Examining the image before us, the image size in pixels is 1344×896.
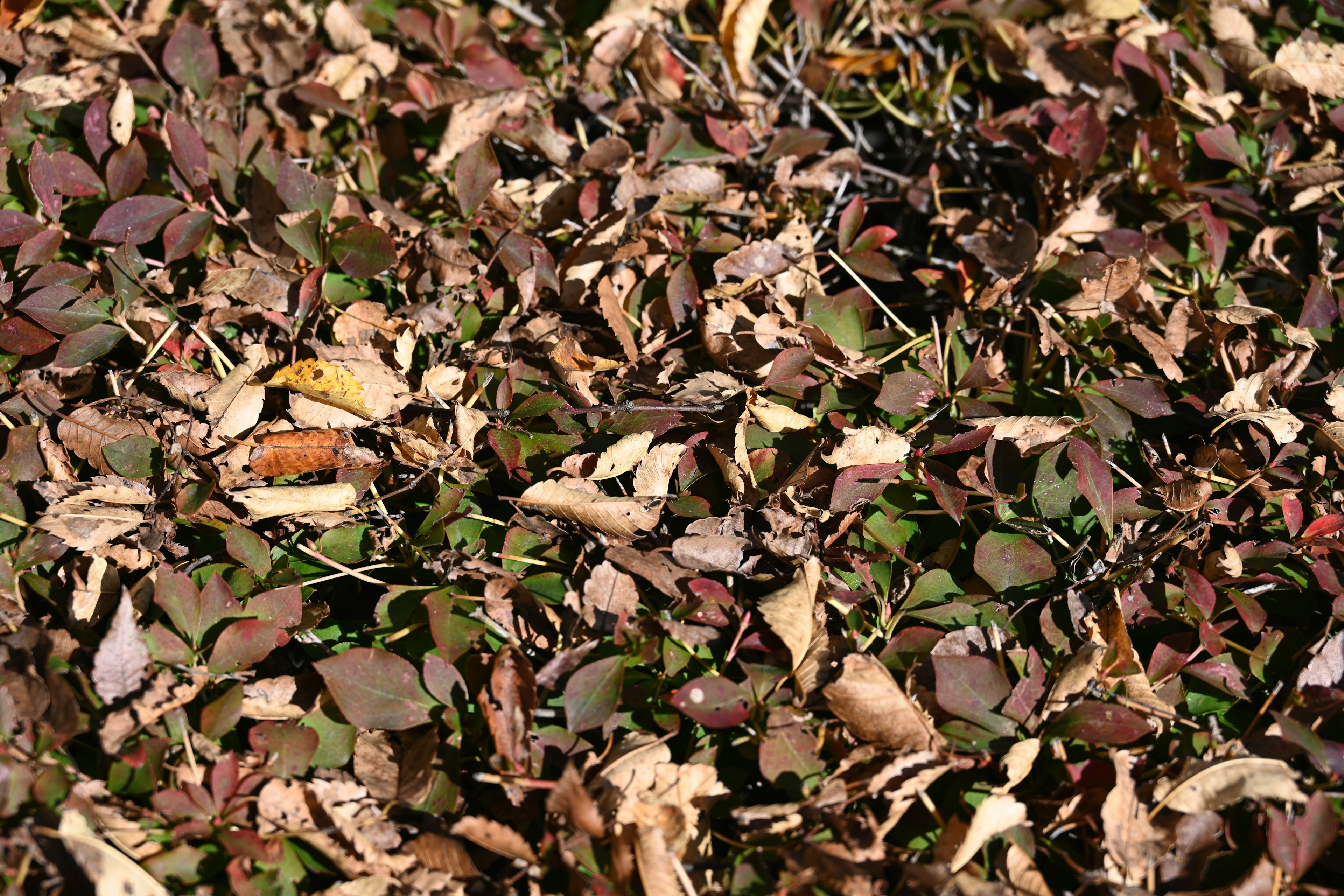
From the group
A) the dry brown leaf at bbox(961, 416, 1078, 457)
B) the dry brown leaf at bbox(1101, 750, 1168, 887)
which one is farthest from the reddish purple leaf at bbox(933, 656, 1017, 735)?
the dry brown leaf at bbox(961, 416, 1078, 457)

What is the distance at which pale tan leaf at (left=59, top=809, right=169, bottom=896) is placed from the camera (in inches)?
36.2

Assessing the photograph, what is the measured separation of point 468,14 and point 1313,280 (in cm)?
162

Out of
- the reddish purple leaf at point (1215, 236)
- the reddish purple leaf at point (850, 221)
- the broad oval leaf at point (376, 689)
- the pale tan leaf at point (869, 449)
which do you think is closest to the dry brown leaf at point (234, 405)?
the broad oval leaf at point (376, 689)

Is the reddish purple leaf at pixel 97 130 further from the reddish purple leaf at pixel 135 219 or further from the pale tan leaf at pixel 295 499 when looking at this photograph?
the pale tan leaf at pixel 295 499

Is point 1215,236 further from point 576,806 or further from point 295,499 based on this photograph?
point 295,499

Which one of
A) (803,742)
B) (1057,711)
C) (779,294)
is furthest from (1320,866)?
(779,294)

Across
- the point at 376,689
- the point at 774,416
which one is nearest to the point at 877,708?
the point at 774,416

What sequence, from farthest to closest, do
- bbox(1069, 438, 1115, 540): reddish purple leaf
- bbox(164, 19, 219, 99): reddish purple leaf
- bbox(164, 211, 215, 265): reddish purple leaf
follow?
bbox(164, 19, 219, 99): reddish purple leaf < bbox(164, 211, 215, 265): reddish purple leaf < bbox(1069, 438, 1115, 540): reddish purple leaf

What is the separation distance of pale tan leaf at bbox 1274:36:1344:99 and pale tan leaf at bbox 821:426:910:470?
117 cm

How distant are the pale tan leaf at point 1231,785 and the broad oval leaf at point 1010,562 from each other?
30 centimetres

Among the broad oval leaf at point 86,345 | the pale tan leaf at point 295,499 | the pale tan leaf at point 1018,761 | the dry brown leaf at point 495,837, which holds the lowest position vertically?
the dry brown leaf at point 495,837

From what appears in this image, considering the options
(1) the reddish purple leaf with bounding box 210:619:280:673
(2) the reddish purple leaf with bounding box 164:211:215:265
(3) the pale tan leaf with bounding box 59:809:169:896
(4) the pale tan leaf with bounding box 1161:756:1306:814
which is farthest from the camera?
(2) the reddish purple leaf with bounding box 164:211:215:265

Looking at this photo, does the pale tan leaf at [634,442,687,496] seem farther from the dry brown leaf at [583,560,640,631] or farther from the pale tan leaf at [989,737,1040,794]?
the pale tan leaf at [989,737,1040,794]

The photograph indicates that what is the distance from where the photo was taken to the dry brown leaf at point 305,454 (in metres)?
1.28
